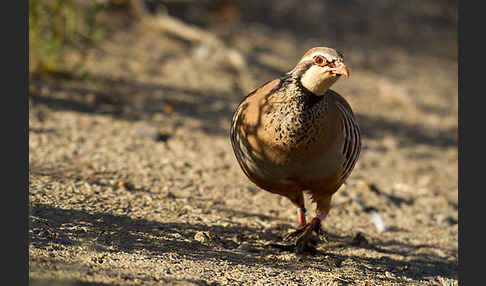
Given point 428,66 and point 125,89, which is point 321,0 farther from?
point 125,89

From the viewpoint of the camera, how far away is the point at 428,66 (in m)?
10.8

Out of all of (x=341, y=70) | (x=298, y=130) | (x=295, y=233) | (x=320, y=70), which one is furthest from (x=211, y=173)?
(x=341, y=70)

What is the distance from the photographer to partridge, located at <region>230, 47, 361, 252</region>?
3.71m

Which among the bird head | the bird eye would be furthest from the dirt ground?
the bird eye

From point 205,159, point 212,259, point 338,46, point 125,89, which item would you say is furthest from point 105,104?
point 338,46

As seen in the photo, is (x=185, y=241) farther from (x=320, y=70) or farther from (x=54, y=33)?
(x=54, y=33)

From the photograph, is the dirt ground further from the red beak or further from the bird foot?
the red beak

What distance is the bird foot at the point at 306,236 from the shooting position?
4.20 m

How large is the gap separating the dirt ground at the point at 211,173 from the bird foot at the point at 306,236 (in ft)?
0.34

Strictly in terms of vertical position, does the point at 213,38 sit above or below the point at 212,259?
above

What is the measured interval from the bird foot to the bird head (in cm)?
106

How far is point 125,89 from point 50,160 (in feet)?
7.61

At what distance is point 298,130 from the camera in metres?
3.69

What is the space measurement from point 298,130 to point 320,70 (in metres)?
0.41
